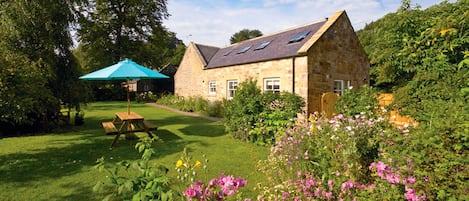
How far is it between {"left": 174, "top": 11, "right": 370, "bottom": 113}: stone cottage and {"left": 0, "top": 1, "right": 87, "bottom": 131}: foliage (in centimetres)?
879

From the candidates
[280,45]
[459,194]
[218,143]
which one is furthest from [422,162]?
[280,45]

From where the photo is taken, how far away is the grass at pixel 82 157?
460cm

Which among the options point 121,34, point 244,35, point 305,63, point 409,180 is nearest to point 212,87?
point 305,63

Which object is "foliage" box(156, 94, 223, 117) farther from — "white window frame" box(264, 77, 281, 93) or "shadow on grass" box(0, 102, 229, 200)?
"shadow on grass" box(0, 102, 229, 200)

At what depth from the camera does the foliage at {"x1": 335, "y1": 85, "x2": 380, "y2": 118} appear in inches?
317

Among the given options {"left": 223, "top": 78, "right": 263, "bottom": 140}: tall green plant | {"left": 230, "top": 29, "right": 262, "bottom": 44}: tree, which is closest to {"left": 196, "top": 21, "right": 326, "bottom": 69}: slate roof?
{"left": 223, "top": 78, "right": 263, "bottom": 140}: tall green plant

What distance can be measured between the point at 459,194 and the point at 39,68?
38.6 ft

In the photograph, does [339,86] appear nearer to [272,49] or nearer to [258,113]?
[272,49]

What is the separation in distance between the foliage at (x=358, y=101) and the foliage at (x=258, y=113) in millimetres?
1553

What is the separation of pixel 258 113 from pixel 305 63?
175 inches

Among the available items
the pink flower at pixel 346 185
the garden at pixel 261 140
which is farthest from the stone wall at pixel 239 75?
the pink flower at pixel 346 185

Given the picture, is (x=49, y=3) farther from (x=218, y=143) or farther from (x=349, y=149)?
(x=349, y=149)

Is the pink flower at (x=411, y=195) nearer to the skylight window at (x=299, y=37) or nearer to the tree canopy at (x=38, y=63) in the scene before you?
the tree canopy at (x=38, y=63)

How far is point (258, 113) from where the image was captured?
28.6 feet
